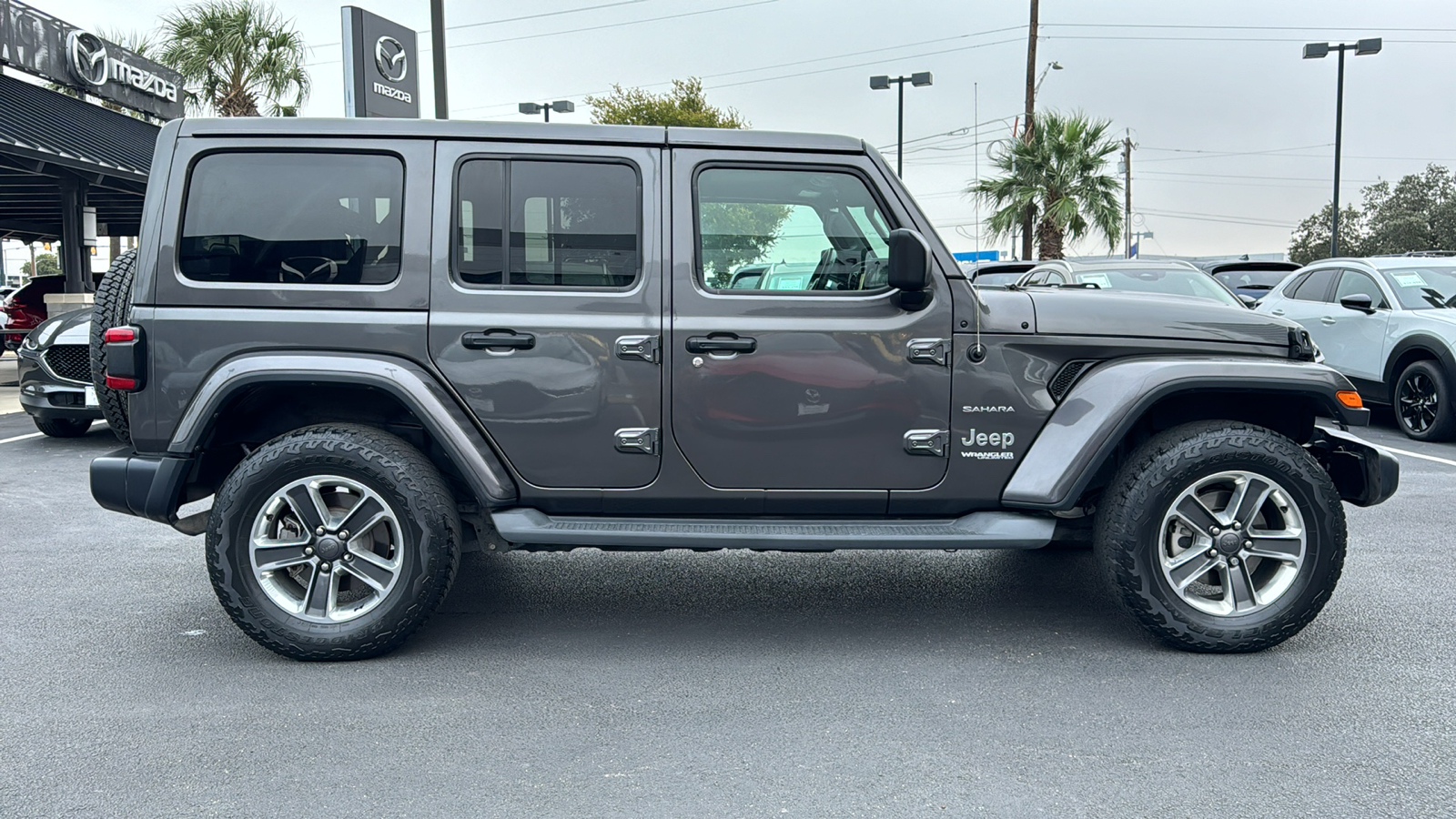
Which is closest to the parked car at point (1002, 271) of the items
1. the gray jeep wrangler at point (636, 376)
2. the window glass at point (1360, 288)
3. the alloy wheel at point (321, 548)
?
the window glass at point (1360, 288)

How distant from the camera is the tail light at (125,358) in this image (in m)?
4.06

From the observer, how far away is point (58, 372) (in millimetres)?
9773

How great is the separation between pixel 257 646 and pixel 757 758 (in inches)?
86.5

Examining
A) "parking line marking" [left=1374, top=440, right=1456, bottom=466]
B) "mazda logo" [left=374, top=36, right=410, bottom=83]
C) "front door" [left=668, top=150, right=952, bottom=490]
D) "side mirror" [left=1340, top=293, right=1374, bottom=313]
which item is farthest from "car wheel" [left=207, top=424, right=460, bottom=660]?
"mazda logo" [left=374, top=36, right=410, bottom=83]

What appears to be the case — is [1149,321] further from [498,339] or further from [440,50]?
[440,50]

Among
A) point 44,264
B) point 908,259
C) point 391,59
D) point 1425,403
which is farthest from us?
point 44,264

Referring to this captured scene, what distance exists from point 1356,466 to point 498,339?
3362 millimetres

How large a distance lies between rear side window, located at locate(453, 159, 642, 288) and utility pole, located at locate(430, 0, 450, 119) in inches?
360

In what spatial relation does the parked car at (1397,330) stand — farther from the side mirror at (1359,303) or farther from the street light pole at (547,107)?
the street light pole at (547,107)

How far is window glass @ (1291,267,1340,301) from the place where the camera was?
1141 centimetres

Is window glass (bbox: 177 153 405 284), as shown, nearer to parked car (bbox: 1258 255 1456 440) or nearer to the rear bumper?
the rear bumper

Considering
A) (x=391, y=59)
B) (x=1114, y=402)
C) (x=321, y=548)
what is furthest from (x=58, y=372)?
(x=1114, y=402)

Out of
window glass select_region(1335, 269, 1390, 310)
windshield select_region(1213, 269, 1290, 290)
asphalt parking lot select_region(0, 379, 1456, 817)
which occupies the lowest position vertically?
asphalt parking lot select_region(0, 379, 1456, 817)

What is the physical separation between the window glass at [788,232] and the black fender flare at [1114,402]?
865 millimetres
